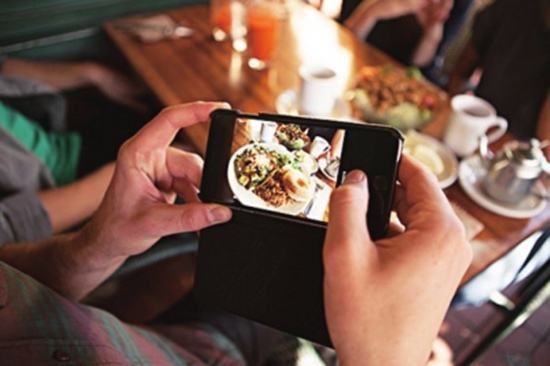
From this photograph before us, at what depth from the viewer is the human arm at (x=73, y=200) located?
111 centimetres

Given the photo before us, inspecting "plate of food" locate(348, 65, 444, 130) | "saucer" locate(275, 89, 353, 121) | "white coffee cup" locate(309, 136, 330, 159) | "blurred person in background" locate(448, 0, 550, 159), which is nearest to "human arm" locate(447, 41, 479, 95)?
"blurred person in background" locate(448, 0, 550, 159)

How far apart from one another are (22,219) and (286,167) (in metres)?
0.67

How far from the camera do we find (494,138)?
3.75ft

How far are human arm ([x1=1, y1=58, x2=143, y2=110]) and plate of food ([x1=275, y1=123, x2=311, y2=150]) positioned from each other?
122 cm

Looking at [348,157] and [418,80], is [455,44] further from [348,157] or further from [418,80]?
[348,157]

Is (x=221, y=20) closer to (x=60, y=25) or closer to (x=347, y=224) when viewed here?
(x=60, y=25)

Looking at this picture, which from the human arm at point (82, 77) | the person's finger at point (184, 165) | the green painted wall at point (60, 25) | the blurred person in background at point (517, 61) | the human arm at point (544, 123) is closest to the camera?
the person's finger at point (184, 165)

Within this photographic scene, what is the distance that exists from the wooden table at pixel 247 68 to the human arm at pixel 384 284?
1.55 feet

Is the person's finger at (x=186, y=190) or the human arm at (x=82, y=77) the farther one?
the human arm at (x=82, y=77)

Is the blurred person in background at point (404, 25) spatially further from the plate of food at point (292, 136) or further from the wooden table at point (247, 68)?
the plate of food at point (292, 136)

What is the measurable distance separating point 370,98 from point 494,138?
0.33m

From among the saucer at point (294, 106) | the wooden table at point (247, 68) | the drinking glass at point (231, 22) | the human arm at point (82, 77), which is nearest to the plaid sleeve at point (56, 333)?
the wooden table at point (247, 68)

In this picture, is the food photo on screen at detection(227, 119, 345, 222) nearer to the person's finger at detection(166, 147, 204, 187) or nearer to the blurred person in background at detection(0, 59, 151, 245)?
the person's finger at detection(166, 147, 204, 187)

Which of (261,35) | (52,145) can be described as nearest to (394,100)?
(261,35)
